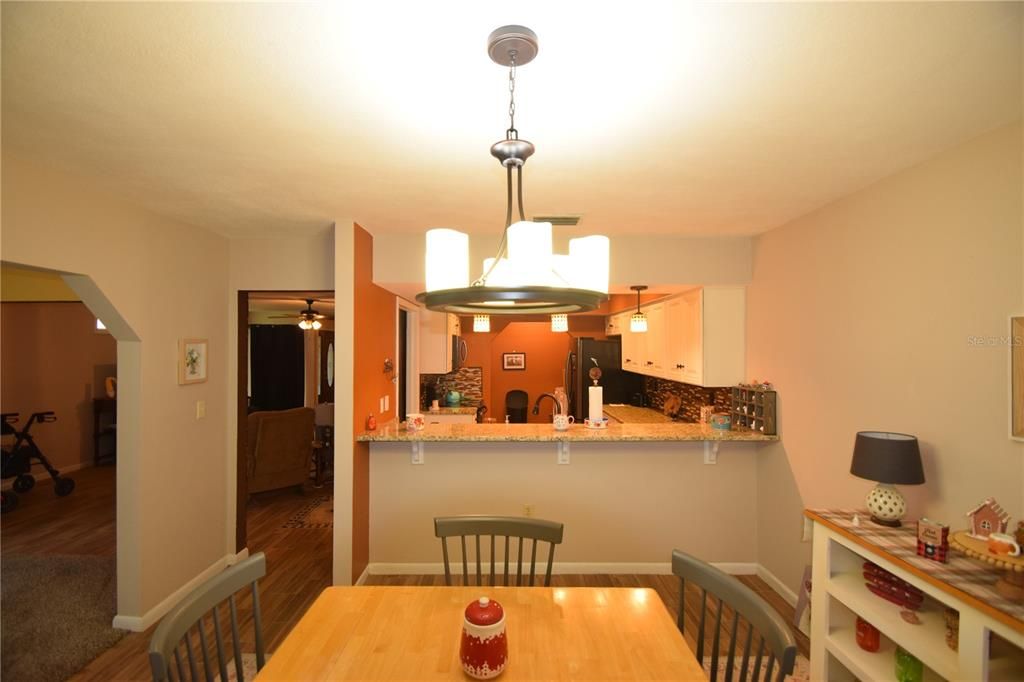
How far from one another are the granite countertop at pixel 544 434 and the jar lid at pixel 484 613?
6.39 feet

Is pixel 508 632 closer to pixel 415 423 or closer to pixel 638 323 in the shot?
pixel 415 423

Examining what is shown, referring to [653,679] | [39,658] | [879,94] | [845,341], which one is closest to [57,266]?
[39,658]

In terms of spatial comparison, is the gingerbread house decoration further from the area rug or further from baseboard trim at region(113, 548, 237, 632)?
the area rug

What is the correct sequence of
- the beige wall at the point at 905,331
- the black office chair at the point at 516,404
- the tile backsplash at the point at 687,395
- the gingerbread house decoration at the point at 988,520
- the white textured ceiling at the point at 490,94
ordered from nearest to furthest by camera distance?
the white textured ceiling at the point at 490,94 → the gingerbread house decoration at the point at 988,520 → the beige wall at the point at 905,331 → the tile backsplash at the point at 687,395 → the black office chair at the point at 516,404

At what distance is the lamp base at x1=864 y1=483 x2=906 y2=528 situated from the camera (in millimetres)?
2018

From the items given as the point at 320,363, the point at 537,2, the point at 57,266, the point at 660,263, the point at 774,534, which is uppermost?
the point at 537,2

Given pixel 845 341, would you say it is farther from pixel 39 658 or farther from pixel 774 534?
pixel 39 658

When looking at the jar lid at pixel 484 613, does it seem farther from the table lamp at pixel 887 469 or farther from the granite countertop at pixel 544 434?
the granite countertop at pixel 544 434

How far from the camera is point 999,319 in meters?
1.76

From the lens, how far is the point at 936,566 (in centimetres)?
165

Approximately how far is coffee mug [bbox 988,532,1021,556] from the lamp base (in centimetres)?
52

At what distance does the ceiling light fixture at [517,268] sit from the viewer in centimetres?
102

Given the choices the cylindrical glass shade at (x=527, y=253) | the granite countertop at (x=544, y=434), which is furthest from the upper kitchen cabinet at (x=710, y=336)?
the cylindrical glass shade at (x=527, y=253)

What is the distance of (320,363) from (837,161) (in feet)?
24.5
